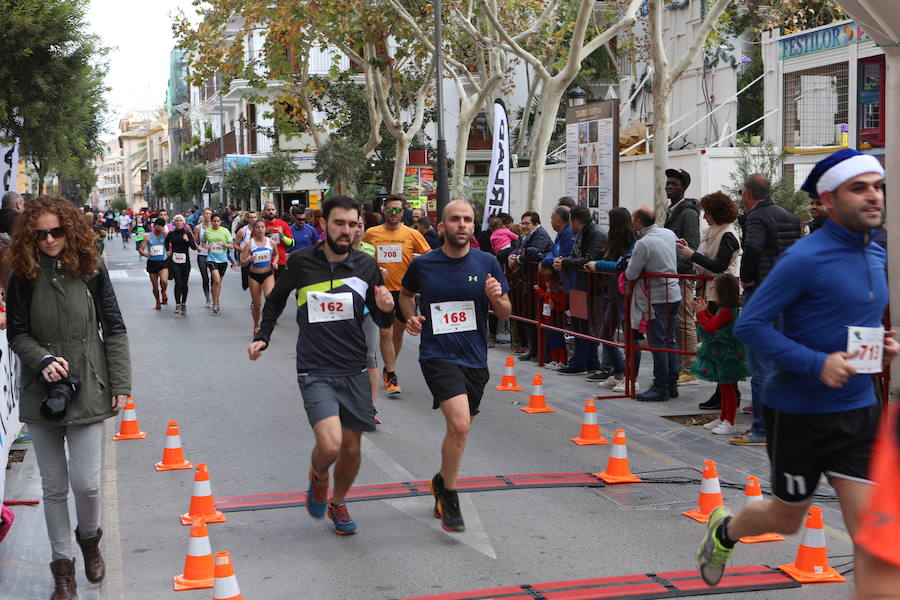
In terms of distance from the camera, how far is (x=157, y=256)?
20250 mm

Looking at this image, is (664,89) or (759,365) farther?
(664,89)

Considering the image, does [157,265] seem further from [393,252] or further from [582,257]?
[582,257]

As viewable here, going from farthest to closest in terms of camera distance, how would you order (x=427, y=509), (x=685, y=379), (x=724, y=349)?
(x=685, y=379), (x=724, y=349), (x=427, y=509)

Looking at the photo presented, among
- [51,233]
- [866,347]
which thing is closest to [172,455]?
[51,233]

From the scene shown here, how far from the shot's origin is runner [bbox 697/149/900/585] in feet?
13.5

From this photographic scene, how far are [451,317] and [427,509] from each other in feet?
4.14

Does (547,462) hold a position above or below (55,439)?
below

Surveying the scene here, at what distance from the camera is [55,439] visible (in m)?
5.20

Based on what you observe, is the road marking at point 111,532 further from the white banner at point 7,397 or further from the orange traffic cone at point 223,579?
the orange traffic cone at point 223,579

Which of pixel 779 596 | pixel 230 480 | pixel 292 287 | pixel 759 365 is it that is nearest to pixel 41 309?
pixel 292 287

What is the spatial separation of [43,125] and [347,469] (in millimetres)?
11261

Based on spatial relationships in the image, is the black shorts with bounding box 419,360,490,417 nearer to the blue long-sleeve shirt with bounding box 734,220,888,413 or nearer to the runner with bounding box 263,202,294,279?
the blue long-sleeve shirt with bounding box 734,220,888,413

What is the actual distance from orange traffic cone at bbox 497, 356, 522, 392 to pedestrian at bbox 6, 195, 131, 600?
256 inches

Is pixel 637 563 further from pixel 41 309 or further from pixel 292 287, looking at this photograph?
pixel 41 309
